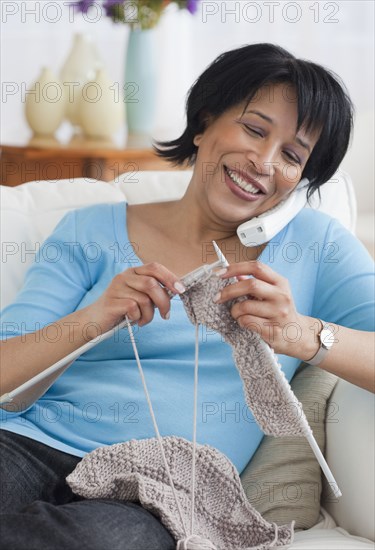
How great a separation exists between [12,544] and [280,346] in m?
0.42

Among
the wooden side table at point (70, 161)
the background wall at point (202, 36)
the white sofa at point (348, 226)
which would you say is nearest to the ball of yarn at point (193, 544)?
the white sofa at point (348, 226)

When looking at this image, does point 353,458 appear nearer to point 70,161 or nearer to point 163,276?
point 163,276

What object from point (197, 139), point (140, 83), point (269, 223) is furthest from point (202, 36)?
point (269, 223)

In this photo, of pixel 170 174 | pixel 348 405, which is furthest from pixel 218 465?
pixel 170 174

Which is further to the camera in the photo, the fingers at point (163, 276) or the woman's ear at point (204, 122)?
the woman's ear at point (204, 122)

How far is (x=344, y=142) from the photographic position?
149 cm

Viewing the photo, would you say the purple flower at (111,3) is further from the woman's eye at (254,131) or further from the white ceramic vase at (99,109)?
the woman's eye at (254,131)

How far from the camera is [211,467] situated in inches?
47.3

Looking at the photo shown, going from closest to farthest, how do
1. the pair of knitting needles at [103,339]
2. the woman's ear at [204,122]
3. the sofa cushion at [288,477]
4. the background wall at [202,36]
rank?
the pair of knitting needles at [103,339]
the sofa cushion at [288,477]
the woman's ear at [204,122]
the background wall at [202,36]

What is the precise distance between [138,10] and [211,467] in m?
1.98

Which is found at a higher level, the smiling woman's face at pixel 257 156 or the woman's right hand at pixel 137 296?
the smiling woman's face at pixel 257 156

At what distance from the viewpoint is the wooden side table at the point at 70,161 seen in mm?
2805

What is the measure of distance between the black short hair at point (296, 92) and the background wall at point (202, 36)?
2.16 m

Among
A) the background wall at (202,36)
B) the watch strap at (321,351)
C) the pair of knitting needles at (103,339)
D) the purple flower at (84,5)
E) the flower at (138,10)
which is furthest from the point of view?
the background wall at (202,36)
